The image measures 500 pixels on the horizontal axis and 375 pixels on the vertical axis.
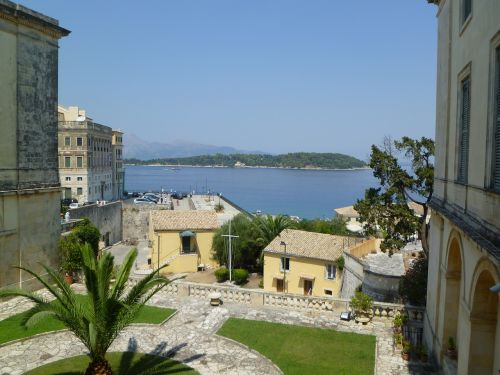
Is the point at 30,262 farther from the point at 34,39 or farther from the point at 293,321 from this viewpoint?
the point at 293,321

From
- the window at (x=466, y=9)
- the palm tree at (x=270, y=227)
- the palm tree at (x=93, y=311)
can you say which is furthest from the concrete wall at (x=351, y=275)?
the palm tree at (x=93, y=311)

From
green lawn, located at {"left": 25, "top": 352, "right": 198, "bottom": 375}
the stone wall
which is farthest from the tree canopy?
the stone wall

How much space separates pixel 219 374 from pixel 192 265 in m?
22.4

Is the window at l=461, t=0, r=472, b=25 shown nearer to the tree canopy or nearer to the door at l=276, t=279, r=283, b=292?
the tree canopy

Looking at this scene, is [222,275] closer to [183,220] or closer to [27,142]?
[183,220]

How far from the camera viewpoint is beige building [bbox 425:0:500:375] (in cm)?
772

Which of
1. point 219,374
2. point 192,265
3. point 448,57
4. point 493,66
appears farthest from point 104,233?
point 493,66

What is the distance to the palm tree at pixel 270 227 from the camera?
34562 millimetres

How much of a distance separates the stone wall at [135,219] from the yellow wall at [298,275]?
24.3 meters

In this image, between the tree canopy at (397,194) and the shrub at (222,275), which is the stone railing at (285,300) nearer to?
the tree canopy at (397,194)

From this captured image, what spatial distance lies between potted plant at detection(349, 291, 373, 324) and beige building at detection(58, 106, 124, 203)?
41.3 metres

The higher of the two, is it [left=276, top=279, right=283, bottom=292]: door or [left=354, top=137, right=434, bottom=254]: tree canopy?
[left=354, top=137, right=434, bottom=254]: tree canopy

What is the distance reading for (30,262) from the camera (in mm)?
19703

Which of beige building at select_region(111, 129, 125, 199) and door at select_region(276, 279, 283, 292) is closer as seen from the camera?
door at select_region(276, 279, 283, 292)
